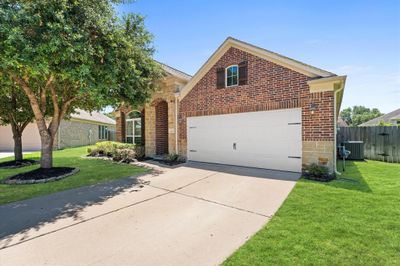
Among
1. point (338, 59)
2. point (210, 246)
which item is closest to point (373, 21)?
point (338, 59)

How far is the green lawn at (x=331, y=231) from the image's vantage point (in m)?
2.70

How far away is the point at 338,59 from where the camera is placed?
10.1 m

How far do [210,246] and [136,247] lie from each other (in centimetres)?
111

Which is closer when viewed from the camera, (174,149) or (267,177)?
(267,177)

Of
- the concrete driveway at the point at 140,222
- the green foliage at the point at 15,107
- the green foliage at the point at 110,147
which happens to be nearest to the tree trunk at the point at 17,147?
the green foliage at the point at 15,107

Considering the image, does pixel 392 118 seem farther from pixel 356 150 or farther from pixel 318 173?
pixel 318 173

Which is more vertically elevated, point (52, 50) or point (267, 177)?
point (52, 50)

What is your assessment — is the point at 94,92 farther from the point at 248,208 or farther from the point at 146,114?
the point at 146,114

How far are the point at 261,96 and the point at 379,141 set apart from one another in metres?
7.78

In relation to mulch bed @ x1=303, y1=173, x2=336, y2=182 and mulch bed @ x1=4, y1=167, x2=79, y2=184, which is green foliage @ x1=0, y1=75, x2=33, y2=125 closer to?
mulch bed @ x1=4, y1=167, x2=79, y2=184

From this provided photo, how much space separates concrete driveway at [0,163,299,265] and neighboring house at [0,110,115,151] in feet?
46.1

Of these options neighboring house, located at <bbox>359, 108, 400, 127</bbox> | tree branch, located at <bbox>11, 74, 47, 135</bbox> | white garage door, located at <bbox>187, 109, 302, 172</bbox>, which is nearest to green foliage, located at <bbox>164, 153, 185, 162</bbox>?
white garage door, located at <bbox>187, 109, 302, 172</bbox>

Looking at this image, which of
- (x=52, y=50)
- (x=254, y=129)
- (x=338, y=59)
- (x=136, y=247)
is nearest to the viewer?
(x=136, y=247)

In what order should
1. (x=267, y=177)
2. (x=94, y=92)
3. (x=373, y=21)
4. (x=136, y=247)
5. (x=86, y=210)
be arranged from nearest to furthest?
(x=136, y=247), (x=86, y=210), (x=94, y=92), (x=267, y=177), (x=373, y=21)
